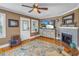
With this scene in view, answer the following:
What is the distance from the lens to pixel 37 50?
90.4 inches

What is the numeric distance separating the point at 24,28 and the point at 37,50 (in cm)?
54

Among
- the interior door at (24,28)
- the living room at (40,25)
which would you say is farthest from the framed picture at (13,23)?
the interior door at (24,28)

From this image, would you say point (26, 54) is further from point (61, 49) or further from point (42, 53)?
point (61, 49)

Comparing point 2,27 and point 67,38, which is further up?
point 2,27

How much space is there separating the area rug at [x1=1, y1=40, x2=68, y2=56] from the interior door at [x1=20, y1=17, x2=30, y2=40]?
0.21 metres

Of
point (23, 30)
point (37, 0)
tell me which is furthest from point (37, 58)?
point (37, 0)

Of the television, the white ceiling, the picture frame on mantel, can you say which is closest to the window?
the white ceiling

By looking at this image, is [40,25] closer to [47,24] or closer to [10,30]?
[47,24]

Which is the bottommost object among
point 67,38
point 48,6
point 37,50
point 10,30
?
point 37,50

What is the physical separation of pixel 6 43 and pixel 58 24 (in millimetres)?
1121

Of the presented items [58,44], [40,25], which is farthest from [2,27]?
[58,44]

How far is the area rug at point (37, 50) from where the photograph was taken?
2.28m

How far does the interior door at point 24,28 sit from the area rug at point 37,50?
0.68ft

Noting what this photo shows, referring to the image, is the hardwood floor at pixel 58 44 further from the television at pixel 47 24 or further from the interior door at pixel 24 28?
the television at pixel 47 24
